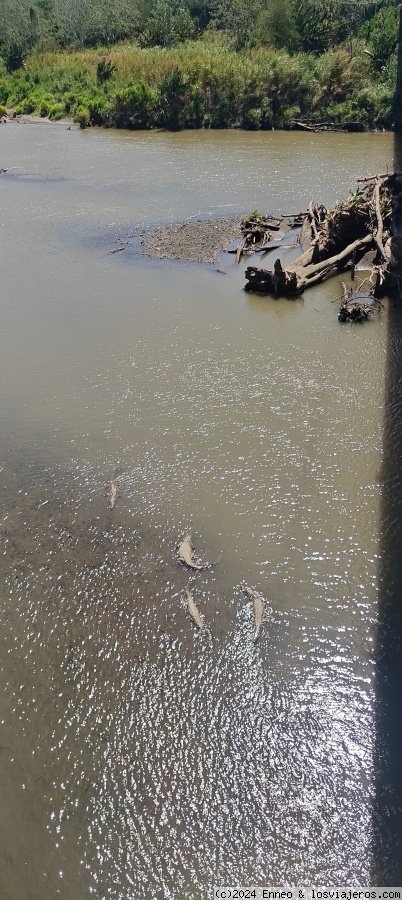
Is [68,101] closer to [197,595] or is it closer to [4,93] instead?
[4,93]

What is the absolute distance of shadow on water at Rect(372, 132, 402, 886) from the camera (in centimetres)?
386

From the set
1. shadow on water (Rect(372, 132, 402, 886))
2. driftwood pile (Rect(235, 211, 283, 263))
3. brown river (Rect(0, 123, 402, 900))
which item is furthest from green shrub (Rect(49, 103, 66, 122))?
shadow on water (Rect(372, 132, 402, 886))

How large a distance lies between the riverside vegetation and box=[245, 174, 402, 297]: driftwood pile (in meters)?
16.1

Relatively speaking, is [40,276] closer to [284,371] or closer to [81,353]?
[81,353]

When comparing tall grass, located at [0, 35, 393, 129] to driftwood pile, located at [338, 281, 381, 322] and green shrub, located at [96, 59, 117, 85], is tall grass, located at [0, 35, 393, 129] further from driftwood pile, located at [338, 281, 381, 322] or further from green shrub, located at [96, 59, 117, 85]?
driftwood pile, located at [338, 281, 381, 322]

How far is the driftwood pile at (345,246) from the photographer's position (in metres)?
11.3

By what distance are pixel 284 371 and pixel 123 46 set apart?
132 ft

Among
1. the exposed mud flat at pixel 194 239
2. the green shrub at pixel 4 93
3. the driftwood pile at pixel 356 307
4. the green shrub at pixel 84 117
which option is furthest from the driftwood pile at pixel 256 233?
the green shrub at pixel 4 93

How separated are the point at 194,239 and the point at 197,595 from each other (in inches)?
416

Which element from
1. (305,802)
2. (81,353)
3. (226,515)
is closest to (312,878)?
(305,802)

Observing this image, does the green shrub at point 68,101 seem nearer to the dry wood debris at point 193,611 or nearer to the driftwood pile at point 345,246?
the driftwood pile at point 345,246

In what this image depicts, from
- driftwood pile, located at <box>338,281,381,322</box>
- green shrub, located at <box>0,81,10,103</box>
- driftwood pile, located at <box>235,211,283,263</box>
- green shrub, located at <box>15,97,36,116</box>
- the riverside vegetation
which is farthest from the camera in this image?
green shrub, located at <box>0,81,10,103</box>

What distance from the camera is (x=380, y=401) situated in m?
8.18

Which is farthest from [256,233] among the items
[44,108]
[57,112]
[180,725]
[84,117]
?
[44,108]
